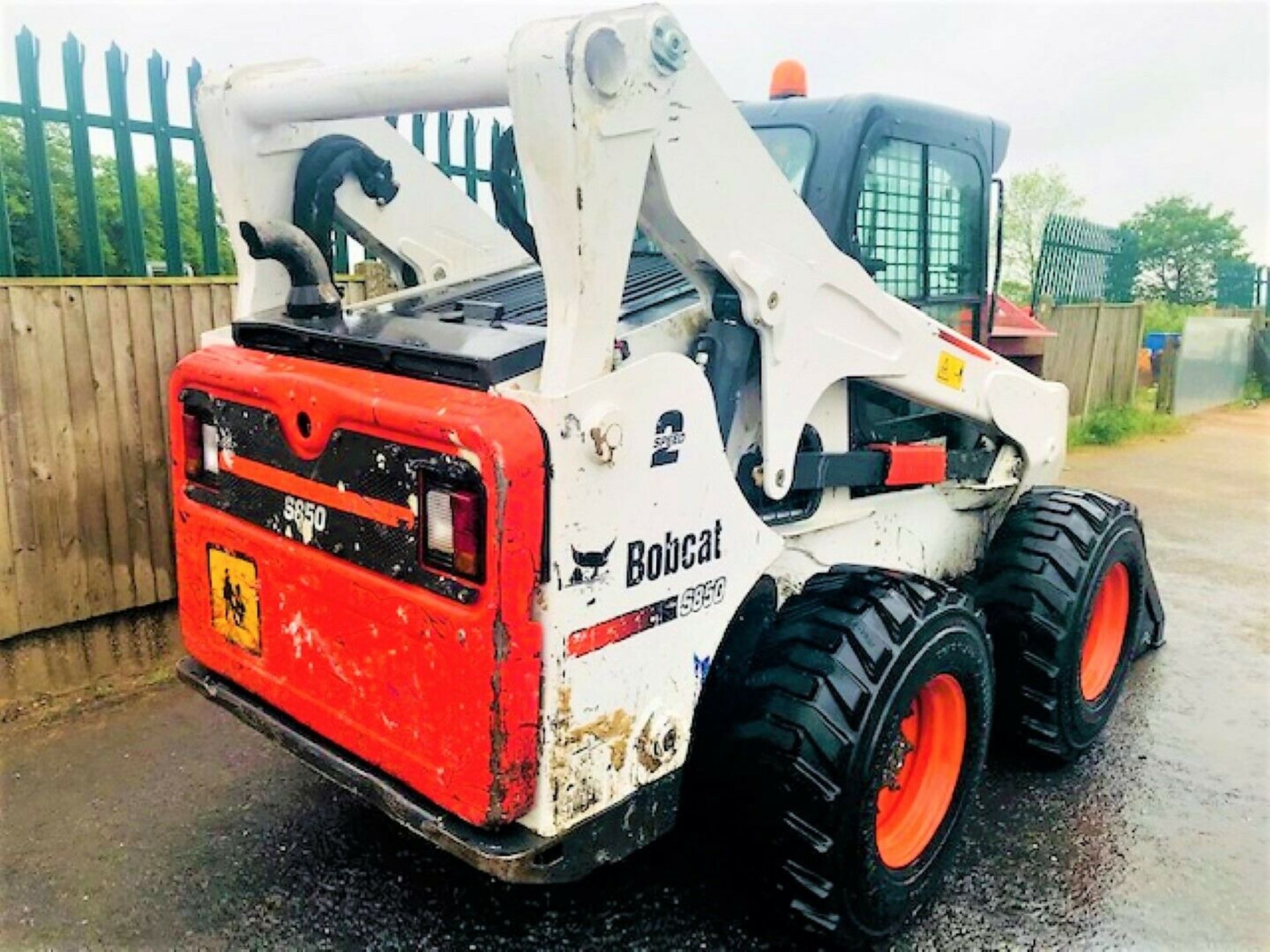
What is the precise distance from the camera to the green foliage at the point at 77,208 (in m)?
4.03

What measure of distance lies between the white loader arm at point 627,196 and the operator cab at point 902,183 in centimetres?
28

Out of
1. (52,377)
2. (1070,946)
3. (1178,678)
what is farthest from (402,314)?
(1178,678)

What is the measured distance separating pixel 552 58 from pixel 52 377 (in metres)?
2.83

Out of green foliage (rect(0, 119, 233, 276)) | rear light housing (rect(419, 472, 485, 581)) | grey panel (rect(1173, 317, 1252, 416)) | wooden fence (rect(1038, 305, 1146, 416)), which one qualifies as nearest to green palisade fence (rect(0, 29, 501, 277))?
green foliage (rect(0, 119, 233, 276))

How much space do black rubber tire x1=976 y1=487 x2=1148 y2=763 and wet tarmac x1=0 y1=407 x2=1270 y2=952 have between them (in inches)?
6.6

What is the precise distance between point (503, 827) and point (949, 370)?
1.88 m

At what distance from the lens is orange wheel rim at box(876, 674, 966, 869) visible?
9.77 ft

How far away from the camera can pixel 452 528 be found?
218 cm

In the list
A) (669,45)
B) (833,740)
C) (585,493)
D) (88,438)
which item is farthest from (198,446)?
(833,740)

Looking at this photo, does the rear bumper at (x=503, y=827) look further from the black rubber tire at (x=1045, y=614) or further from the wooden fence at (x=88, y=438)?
the wooden fence at (x=88, y=438)

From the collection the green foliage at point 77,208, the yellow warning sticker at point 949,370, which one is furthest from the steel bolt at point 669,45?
the green foliage at point 77,208

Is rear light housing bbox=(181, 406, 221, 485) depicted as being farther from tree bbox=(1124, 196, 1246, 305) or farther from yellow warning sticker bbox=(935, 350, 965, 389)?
tree bbox=(1124, 196, 1246, 305)

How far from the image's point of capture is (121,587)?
169 inches

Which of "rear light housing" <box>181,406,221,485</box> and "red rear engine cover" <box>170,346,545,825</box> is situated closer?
"red rear engine cover" <box>170,346,545,825</box>
